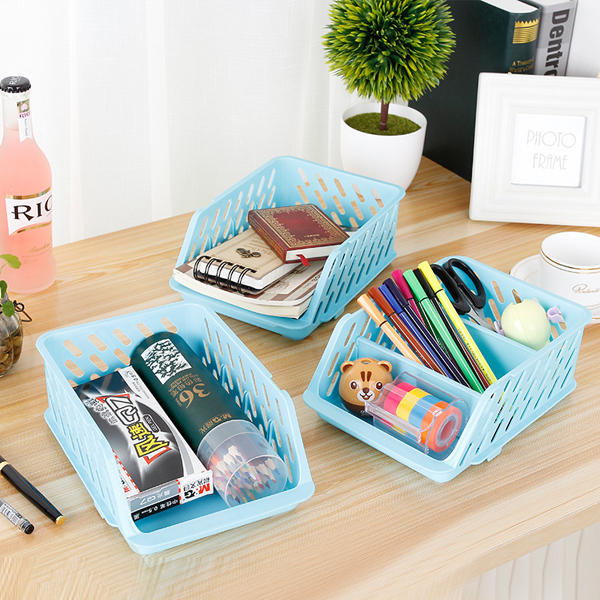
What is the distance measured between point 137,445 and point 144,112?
3.07ft

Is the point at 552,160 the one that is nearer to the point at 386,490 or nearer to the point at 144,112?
the point at 386,490

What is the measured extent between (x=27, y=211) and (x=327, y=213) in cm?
42

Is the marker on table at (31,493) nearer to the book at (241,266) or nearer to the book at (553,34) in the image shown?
the book at (241,266)

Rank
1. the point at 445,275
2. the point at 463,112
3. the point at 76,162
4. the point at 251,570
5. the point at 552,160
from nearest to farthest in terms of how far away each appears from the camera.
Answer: the point at 251,570
the point at 445,275
the point at 552,160
the point at 463,112
the point at 76,162

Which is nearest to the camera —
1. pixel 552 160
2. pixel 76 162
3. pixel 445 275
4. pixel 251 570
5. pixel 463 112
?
pixel 251 570

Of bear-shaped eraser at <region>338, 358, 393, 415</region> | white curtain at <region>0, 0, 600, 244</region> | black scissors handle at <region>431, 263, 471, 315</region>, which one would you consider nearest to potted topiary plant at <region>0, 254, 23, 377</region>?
bear-shaped eraser at <region>338, 358, 393, 415</region>

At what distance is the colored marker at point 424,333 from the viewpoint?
0.80 m

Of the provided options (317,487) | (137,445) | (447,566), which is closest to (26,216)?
(137,445)

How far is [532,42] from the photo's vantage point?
119cm

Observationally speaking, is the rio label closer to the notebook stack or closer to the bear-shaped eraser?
the notebook stack

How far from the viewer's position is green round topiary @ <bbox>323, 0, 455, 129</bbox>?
1.08 m

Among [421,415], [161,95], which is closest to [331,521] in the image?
[421,415]

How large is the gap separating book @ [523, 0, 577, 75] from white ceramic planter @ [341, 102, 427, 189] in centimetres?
21

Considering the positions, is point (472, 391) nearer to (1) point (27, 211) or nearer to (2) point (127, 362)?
(2) point (127, 362)
